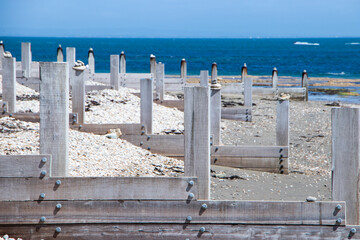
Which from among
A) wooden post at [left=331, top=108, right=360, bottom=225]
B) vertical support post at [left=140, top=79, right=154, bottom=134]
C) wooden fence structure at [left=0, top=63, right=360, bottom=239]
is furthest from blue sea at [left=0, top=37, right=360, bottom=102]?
wooden fence structure at [left=0, top=63, right=360, bottom=239]

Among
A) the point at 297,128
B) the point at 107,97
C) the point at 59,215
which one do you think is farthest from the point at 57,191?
the point at 297,128

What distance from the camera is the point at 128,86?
2158cm

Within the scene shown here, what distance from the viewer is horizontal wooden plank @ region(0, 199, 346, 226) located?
177 inches

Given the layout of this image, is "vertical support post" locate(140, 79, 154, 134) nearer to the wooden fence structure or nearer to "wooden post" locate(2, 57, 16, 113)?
"wooden post" locate(2, 57, 16, 113)

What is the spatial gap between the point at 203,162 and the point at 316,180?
5.03 meters

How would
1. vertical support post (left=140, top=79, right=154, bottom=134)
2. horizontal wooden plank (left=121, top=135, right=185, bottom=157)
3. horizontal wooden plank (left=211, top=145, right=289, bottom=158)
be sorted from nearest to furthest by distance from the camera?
1. horizontal wooden plank (left=121, top=135, right=185, bottom=157)
2. horizontal wooden plank (left=211, top=145, right=289, bottom=158)
3. vertical support post (left=140, top=79, right=154, bottom=134)

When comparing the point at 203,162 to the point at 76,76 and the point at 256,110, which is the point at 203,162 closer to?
the point at 76,76

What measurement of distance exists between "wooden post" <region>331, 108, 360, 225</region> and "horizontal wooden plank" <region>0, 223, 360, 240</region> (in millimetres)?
268

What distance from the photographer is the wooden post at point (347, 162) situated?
15.1ft

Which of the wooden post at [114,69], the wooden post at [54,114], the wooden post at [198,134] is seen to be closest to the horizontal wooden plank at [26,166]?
the wooden post at [54,114]

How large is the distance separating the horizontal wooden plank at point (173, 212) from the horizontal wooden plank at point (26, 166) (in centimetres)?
24

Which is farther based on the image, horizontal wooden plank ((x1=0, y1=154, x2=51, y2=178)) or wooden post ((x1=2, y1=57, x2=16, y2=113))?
wooden post ((x1=2, y1=57, x2=16, y2=113))

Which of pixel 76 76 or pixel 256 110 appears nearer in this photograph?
pixel 76 76

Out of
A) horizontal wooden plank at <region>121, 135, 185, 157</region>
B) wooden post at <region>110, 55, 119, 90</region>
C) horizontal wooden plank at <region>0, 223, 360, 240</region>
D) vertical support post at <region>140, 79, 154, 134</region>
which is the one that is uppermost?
wooden post at <region>110, 55, 119, 90</region>
